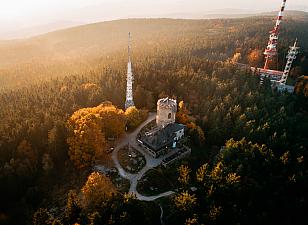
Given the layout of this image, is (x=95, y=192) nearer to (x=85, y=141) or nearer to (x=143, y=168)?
(x=143, y=168)

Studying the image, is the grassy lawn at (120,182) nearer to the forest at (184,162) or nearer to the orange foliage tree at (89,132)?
the forest at (184,162)

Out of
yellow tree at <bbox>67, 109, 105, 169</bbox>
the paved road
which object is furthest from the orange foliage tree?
the paved road

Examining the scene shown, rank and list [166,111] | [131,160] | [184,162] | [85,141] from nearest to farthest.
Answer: [184,162], [85,141], [131,160], [166,111]

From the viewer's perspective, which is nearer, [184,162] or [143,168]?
[184,162]

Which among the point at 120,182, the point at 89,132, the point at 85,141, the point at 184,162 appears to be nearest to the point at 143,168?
the point at 120,182

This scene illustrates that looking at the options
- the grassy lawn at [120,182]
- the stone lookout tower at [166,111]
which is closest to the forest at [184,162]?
A: the grassy lawn at [120,182]

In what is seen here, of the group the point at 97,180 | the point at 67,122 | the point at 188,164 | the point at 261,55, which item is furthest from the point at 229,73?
the point at 97,180

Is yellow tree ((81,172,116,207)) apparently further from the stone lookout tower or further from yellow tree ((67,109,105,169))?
the stone lookout tower
